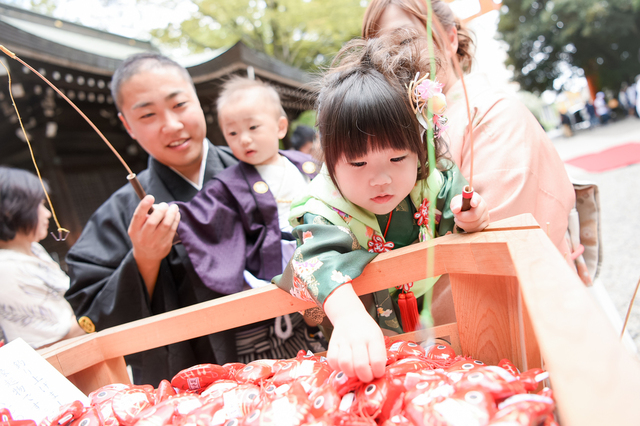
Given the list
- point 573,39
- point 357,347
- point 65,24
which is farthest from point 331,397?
point 573,39

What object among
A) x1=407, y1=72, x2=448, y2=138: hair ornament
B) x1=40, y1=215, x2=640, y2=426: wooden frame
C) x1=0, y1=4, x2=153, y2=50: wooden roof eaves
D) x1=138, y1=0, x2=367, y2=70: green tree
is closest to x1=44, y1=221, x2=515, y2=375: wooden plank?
x1=40, y1=215, x2=640, y2=426: wooden frame

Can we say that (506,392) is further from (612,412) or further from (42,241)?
(42,241)

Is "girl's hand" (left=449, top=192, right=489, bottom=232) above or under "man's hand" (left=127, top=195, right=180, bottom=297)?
under

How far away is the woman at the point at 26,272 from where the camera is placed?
5.79 ft

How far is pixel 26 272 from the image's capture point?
1.80 m

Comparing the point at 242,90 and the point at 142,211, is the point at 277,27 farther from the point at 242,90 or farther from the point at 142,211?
the point at 142,211

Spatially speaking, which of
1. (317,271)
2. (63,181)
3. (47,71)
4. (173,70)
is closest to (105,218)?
(173,70)

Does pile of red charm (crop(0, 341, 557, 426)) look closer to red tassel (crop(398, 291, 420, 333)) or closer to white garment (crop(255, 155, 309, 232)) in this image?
red tassel (crop(398, 291, 420, 333))

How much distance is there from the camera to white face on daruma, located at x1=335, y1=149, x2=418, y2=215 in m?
1.08

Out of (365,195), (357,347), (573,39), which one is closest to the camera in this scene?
(357,347)

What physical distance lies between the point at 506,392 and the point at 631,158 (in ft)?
30.4

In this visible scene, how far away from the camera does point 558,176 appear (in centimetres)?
141

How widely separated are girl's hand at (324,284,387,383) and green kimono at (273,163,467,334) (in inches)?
7.7

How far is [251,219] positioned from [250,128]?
0.46 metres
